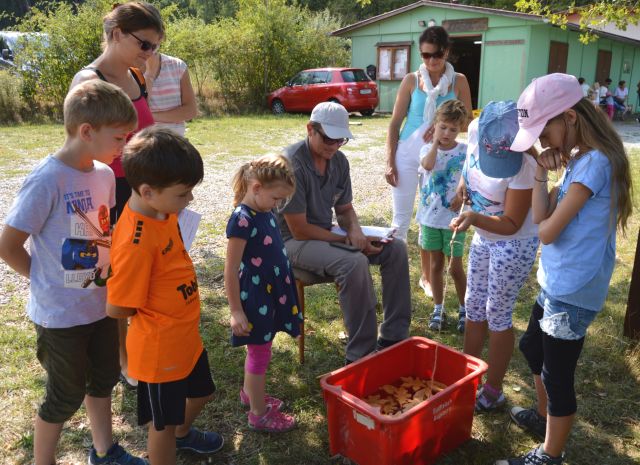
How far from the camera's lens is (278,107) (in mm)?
17359

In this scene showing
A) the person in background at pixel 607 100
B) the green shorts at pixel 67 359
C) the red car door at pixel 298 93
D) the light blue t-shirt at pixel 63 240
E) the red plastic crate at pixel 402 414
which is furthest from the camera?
the person in background at pixel 607 100

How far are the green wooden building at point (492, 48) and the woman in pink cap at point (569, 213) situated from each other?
513 inches

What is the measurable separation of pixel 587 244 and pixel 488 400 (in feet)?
3.70

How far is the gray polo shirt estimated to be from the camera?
9.57 feet

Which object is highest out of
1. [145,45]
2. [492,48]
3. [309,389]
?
[492,48]

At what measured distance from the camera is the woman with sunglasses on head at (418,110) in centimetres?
372

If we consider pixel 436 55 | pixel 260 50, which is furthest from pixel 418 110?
pixel 260 50

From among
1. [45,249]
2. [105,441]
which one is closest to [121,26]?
[45,249]

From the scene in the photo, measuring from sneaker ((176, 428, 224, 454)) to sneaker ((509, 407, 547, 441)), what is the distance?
1.44 m

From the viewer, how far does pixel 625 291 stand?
4.22 metres

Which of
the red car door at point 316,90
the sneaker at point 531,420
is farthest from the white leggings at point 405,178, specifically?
the red car door at point 316,90

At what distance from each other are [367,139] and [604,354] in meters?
9.33

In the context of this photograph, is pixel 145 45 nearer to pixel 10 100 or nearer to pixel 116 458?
pixel 116 458

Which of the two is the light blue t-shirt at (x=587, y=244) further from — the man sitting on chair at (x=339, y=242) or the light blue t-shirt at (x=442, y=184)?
the light blue t-shirt at (x=442, y=184)
